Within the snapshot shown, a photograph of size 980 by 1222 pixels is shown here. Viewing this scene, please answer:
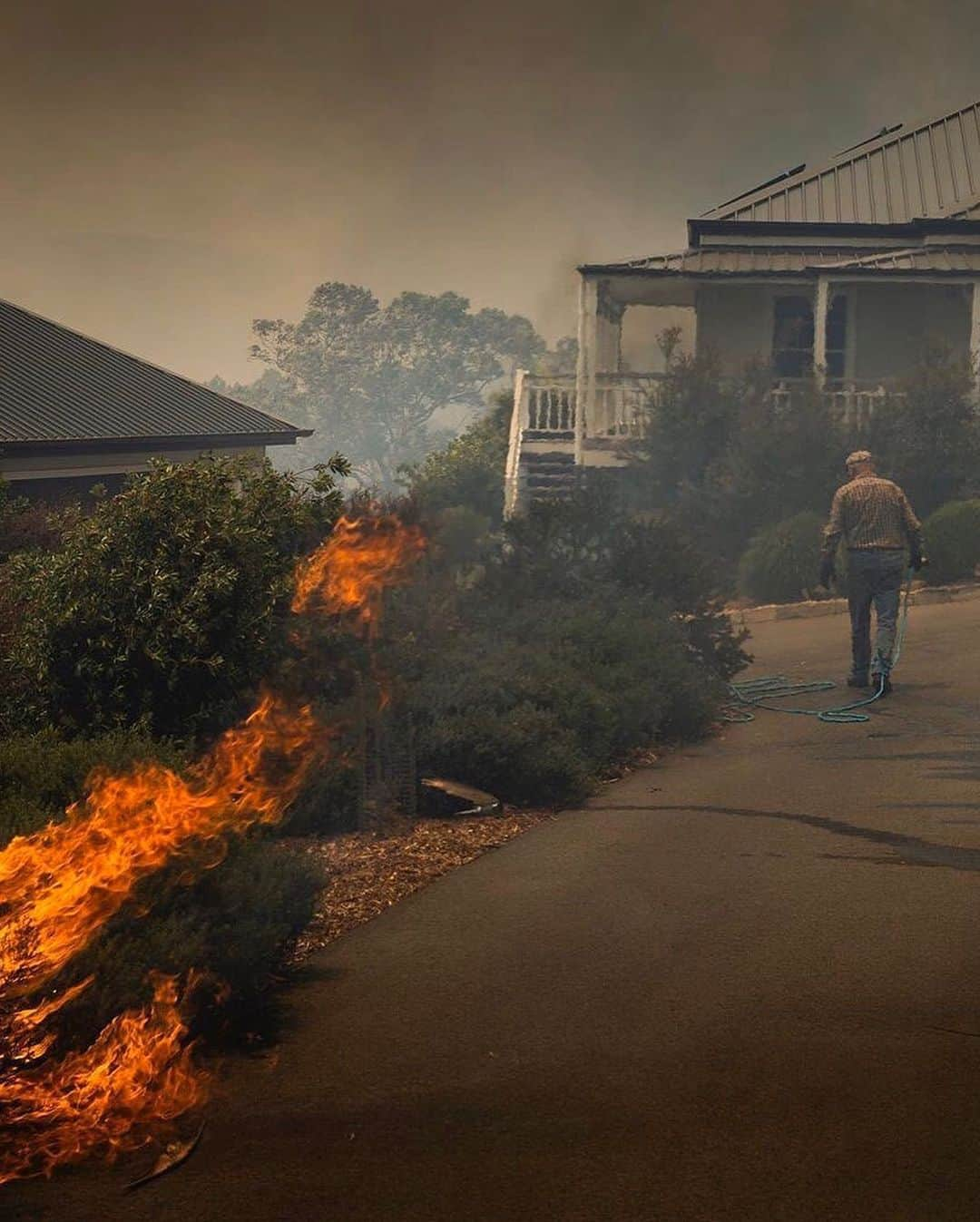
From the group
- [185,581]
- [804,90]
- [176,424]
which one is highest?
[804,90]

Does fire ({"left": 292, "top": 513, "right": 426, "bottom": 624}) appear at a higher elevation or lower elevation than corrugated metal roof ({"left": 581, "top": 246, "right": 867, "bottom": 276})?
lower

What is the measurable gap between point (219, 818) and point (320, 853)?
195 centimetres

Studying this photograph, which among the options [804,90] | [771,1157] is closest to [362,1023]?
[771,1157]

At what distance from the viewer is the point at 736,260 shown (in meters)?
29.0

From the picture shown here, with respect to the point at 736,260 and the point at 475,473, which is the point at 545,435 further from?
the point at 736,260

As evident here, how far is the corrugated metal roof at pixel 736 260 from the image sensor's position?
93.0ft

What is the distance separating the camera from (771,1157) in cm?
485

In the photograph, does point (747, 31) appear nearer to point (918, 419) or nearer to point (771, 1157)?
point (918, 419)

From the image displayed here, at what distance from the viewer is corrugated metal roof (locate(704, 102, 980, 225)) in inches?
1211

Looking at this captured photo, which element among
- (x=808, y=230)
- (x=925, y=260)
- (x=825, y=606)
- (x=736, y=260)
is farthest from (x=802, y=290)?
(x=825, y=606)

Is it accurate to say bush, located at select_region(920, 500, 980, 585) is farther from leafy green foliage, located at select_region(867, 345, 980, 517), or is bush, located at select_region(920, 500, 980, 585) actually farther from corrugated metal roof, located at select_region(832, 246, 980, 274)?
corrugated metal roof, located at select_region(832, 246, 980, 274)

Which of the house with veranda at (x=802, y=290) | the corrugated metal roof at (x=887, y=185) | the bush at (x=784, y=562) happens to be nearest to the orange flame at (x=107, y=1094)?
the bush at (x=784, y=562)

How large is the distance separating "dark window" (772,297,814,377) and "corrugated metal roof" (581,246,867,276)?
1252mm

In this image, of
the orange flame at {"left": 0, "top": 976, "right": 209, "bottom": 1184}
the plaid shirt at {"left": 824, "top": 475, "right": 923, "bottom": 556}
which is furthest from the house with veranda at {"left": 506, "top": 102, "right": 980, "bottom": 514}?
the orange flame at {"left": 0, "top": 976, "right": 209, "bottom": 1184}
